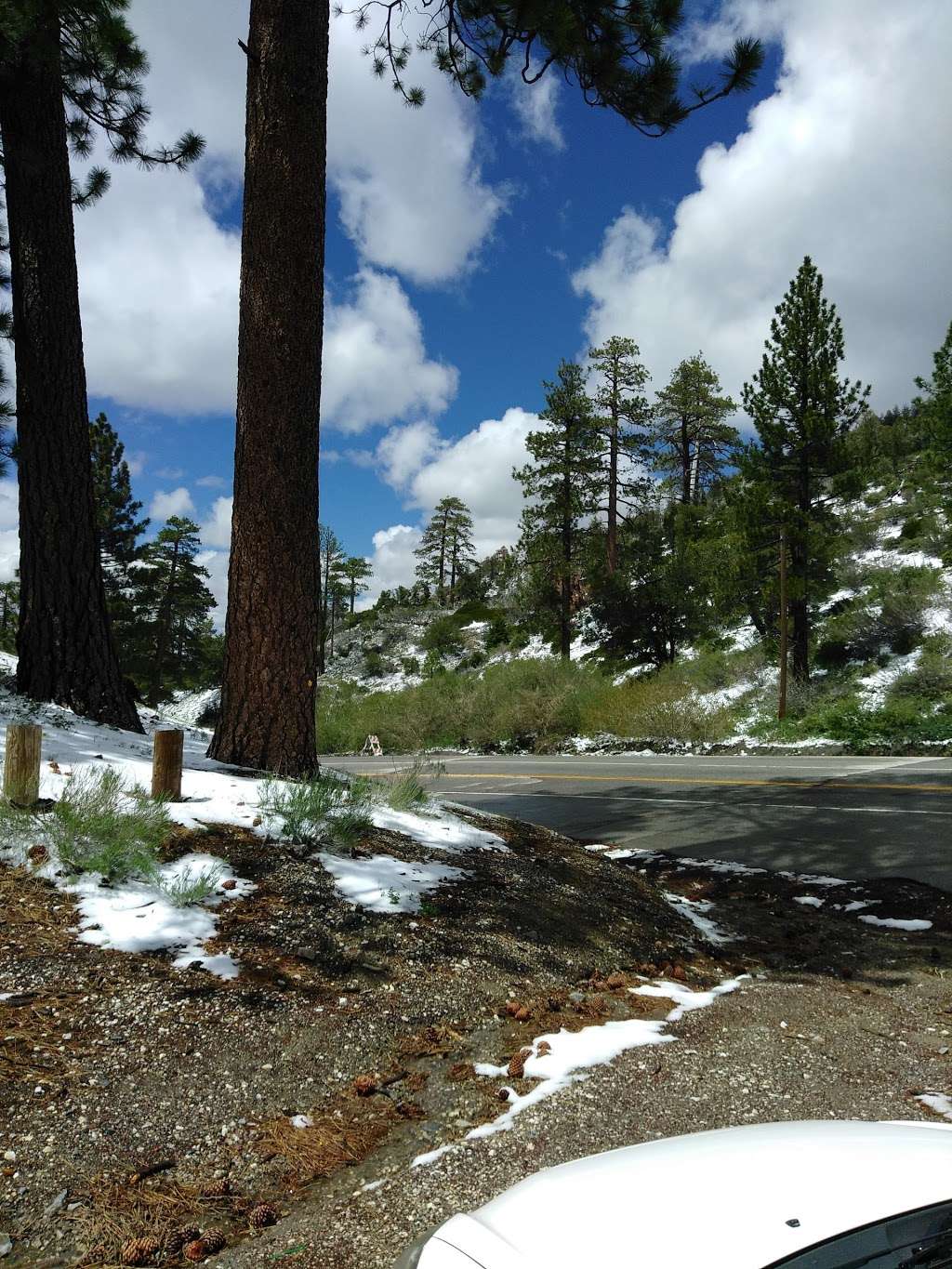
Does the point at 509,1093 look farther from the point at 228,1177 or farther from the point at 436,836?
the point at 436,836

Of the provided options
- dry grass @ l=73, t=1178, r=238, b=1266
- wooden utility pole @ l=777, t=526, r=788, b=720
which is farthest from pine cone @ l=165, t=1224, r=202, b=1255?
wooden utility pole @ l=777, t=526, r=788, b=720

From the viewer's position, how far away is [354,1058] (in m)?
3.12

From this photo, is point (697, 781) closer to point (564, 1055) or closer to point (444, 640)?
point (564, 1055)

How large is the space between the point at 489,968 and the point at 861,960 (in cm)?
230

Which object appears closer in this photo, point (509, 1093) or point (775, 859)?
point (509, 1093)

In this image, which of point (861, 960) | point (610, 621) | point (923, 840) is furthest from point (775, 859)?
point (610, 621)

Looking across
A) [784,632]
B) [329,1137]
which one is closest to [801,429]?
[784,632]

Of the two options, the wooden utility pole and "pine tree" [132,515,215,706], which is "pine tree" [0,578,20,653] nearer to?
"pine tree" [132,515,215,706]

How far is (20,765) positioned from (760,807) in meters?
8.53

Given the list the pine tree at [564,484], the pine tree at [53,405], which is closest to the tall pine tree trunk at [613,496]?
the pine tree at [564,484]

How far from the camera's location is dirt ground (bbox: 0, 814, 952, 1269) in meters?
2.33

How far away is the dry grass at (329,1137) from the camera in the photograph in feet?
8.29

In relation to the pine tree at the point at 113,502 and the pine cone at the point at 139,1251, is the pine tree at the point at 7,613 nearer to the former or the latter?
the pine tree at the point at 113,502

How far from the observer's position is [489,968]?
3.92 meters
